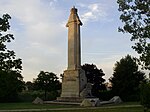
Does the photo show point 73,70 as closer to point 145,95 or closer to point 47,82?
point 47,82

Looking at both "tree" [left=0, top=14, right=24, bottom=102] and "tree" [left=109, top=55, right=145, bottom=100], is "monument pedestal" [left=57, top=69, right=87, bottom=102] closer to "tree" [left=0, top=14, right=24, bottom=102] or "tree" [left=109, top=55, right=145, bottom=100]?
"tree" [left=109, top=55, right=145, bottom=100]

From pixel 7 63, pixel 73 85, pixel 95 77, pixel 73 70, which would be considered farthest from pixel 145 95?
pixel 95 77

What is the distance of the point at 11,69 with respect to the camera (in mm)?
10922

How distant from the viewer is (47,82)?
51375 millimetres

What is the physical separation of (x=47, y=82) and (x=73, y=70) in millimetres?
14393

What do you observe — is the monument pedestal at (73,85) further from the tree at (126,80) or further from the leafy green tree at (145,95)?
the leafy green tree at (145,95)

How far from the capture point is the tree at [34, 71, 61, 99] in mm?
50781

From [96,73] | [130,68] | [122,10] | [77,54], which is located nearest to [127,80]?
[130,68]

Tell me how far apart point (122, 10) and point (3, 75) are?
38.6 ft

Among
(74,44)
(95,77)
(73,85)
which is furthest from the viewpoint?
(95,77)

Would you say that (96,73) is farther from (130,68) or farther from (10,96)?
(10,96)

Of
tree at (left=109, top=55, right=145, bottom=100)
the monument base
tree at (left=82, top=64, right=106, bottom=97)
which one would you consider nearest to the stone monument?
the monument base

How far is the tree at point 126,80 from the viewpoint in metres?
52.9

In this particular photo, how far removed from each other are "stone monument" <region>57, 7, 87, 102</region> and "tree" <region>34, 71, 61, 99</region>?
12.2 meters
